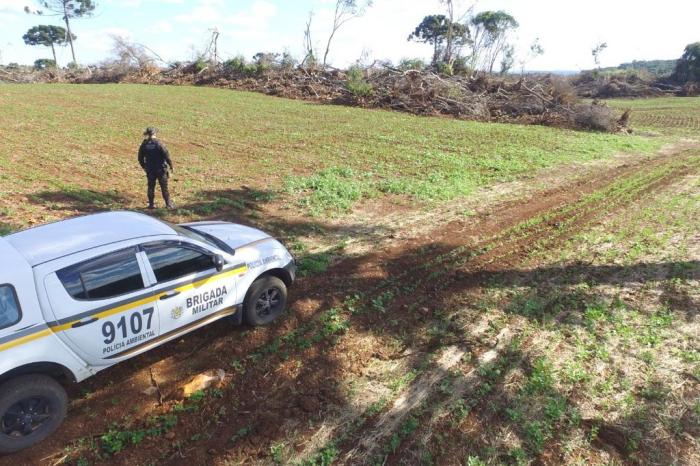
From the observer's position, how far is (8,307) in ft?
12.2

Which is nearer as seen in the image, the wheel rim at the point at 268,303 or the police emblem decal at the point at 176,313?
the police emblem decal at the point at 176,313

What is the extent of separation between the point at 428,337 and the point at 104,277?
3.95 metres

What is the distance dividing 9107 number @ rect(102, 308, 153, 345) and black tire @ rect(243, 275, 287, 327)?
1283 millimetres

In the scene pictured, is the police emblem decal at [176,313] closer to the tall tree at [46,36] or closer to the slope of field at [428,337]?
the slope of field at [428,337]

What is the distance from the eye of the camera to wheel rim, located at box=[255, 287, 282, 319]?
577cm

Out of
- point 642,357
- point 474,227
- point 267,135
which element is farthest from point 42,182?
point 642,357

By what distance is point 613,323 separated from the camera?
6.11 metres

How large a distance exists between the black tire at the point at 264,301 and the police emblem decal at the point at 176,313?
908 mm

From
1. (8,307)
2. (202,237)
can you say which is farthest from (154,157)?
(8,307)

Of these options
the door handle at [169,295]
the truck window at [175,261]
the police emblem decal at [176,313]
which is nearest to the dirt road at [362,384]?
the police emblem decal at [176,313]

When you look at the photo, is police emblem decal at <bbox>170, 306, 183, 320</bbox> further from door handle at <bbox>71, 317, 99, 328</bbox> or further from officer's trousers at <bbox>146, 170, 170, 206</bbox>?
officer's trousers at <bbox>146, 170, 170, 206</bbox>

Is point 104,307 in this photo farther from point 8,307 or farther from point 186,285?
point 186,285

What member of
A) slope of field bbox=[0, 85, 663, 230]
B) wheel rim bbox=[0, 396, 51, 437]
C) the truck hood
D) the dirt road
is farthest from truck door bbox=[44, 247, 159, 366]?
slope of field bbox=[0, 85, 663, 230]

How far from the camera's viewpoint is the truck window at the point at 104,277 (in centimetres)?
406
